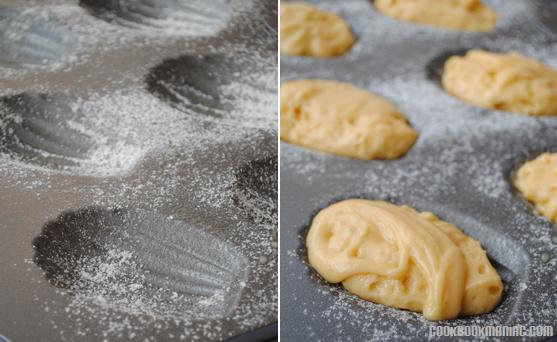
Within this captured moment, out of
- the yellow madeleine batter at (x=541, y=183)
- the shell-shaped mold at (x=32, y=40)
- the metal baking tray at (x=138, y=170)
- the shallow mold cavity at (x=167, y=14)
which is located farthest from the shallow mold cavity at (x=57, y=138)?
the yellow madeleine batter at (x=541, y=183)

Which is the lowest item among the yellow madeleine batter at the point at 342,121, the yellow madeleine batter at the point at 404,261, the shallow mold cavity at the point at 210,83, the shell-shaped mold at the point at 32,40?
the yellow madeleine batter at the point at 404,261

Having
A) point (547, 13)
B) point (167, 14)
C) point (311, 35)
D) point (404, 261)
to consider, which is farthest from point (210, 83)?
point (547, 13)

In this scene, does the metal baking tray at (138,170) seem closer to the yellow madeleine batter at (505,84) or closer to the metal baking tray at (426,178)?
the metal baking tray at (426,178)

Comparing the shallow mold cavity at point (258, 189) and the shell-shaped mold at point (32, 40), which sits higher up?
the shell-shaped mold at point (32, 40)

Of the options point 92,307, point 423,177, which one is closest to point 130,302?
point 92,307

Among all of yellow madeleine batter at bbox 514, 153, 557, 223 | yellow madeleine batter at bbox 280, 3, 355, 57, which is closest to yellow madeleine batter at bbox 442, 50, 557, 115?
yellow madeleine batter at bbox 514, 153, 557, 223

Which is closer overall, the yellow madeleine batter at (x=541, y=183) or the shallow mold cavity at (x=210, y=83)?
the yellow madeleine batter at (x=541, y=183)

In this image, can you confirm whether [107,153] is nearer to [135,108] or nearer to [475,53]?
[135,108]
